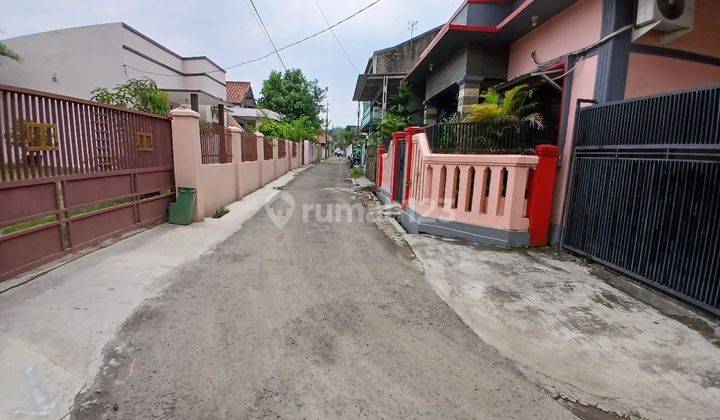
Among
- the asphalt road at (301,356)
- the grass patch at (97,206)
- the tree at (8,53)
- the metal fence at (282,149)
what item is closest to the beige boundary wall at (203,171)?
the grass patch at (97,206)

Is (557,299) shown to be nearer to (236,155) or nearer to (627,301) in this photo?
(627,301)

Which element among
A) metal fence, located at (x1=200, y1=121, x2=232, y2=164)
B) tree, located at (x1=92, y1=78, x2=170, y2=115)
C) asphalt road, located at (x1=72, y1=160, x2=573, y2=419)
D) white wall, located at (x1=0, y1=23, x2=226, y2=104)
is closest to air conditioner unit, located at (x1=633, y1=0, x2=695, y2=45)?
A: asphalt road, located at (x1=72, y1=160, x2=573, y2=419)

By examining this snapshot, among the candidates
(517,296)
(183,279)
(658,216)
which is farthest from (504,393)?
(183,279)

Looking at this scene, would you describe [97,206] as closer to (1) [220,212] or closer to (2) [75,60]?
(1) [220,212]

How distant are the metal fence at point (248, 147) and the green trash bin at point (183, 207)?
14.7 feet

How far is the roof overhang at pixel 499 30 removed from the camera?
6.49 metres

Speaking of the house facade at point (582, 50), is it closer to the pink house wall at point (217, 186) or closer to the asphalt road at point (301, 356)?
the asphalt road at point (301, 356)

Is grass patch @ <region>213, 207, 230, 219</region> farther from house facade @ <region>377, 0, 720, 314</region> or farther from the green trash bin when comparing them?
house facade @ <region>377, 0, 720, 314</region>

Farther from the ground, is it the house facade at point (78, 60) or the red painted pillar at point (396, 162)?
the house facade at point (78, 60)

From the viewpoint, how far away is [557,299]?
4.06m

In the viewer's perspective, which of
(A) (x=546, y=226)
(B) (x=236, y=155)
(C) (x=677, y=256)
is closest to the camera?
(C) (x=677, y=256)

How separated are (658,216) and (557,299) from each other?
1564 millimetres

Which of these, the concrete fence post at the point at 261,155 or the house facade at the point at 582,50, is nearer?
the house facade at the point at 582,50

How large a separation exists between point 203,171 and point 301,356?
6095mm
